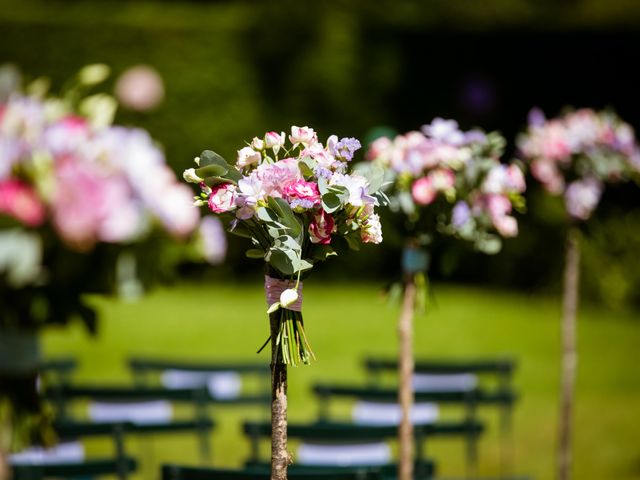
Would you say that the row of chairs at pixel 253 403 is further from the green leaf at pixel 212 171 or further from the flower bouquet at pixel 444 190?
the green leaf at pixel 212 171

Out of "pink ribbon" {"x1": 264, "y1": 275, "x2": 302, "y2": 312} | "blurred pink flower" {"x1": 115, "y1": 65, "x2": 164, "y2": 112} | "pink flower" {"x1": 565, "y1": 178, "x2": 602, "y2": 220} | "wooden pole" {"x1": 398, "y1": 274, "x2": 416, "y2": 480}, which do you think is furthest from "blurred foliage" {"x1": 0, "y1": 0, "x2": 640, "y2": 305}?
"pink ribbon" {"x1": 264, "y1": 275, "x2": 302, "y2": 312}

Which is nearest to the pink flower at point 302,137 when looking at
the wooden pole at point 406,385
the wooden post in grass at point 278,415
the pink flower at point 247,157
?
the pink flower at point 247,157

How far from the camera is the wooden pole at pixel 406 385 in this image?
3766 mm

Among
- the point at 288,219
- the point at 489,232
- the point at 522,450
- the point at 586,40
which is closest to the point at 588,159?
the point at 489,232

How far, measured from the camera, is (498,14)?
15344 mm

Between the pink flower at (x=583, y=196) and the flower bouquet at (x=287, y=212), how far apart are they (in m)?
2.81

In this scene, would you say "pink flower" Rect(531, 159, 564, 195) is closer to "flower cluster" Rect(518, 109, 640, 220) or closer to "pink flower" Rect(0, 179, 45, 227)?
"flower cluster" Rect(518, 109, 640, 220)

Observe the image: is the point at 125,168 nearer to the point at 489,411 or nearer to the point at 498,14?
the point at 489,411

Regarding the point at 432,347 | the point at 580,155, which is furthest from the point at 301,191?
the point at 432,347

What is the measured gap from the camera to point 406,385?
3.88 m

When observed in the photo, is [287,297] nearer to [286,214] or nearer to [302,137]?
[286,214]

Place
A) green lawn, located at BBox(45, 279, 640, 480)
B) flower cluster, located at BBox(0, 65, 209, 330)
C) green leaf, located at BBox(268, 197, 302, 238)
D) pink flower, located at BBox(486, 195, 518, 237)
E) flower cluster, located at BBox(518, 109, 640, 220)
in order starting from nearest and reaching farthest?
flower cluster, located at BBox(0, 65, 209, 330) → green leaf, located at BBox(268, 197, 302, 238) → pink flower, located at BBox(486, 195, 518, 237) → flower cluster, located at BBox(518, 109, 640, 220) → green lawn, located at BBox(45, 279, 640, 480)

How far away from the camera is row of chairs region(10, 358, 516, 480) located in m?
3.83

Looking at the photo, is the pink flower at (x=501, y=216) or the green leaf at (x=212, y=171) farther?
the pink flower at (x=501, y=216)
